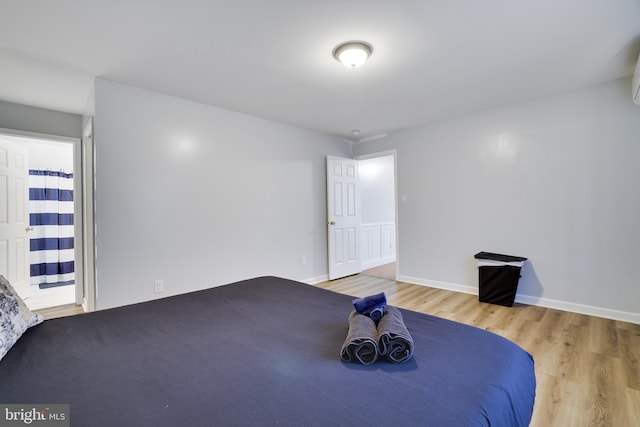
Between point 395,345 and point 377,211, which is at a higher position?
point 377,211

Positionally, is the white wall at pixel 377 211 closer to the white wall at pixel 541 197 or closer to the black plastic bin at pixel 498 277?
the white wall at pixel 541 197

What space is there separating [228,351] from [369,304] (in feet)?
2.00

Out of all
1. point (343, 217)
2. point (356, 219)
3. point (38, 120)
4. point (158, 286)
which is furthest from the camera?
point (356, 219)

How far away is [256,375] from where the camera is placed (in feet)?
3.03

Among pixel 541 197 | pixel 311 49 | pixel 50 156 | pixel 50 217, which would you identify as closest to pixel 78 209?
pixel 50 217

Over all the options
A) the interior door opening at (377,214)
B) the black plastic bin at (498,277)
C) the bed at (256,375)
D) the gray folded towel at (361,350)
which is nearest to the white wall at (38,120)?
the bed at (256,375)

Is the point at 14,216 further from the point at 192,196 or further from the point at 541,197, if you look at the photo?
the point at 541,197

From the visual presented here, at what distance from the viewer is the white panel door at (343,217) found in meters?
4.55

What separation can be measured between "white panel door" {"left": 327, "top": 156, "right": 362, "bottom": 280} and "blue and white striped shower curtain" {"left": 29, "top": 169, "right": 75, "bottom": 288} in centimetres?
415

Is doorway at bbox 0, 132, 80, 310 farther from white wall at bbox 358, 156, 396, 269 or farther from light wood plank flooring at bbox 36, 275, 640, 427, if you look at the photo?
white wall at bbox 358, 156, 396, 269

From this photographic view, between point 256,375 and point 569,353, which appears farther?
point 569,353

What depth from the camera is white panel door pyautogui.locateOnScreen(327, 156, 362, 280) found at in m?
4.55

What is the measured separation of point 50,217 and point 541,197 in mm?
6768

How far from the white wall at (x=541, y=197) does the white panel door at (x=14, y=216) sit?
16.4ft
